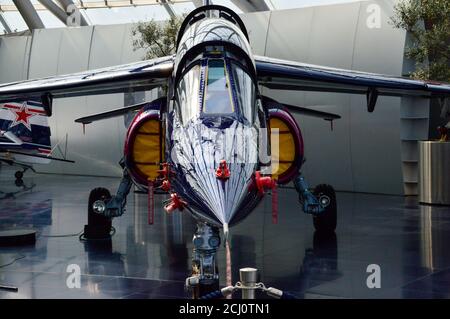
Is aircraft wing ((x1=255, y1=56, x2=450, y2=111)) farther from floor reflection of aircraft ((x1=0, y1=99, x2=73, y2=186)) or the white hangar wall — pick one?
floor reflection of aircraft ((x1=0, y1=99, x2=73, y2=186))

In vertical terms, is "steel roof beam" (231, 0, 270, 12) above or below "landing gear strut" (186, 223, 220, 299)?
above

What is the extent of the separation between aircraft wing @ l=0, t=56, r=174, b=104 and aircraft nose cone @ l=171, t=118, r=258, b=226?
299 centimetres

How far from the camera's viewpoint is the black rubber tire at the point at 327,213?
1206cm

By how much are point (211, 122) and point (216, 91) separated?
46 centimetres

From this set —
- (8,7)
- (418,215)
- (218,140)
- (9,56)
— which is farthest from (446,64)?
(8,7)

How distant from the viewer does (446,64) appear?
51.5 ft

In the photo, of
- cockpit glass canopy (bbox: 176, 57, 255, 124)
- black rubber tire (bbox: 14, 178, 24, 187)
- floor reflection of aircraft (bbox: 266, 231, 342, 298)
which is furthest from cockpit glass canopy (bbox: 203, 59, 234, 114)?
black rubber tire (bbox: 14, 178, 24, 187)

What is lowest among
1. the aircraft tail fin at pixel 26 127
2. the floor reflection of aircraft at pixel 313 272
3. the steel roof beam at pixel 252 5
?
the floor reflection of aircraft at pixel 313 272

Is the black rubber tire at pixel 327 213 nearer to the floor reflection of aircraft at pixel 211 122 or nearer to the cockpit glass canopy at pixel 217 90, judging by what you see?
the floor reflection of aircraft at pixel 211 122

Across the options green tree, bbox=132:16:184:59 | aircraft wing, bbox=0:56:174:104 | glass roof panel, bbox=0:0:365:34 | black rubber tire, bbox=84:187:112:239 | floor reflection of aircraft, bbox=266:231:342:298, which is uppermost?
glass roof panel, bbox=0:0:365:34

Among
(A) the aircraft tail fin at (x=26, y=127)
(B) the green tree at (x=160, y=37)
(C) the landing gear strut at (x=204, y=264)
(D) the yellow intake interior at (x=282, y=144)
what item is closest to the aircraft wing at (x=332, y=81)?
(D) the yellow intake interior at (x=282, y=144)

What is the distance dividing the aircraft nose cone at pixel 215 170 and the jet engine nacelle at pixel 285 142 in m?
2.38

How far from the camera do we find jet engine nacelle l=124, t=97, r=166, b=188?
9250mm

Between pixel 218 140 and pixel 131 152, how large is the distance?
2589 millimetres
